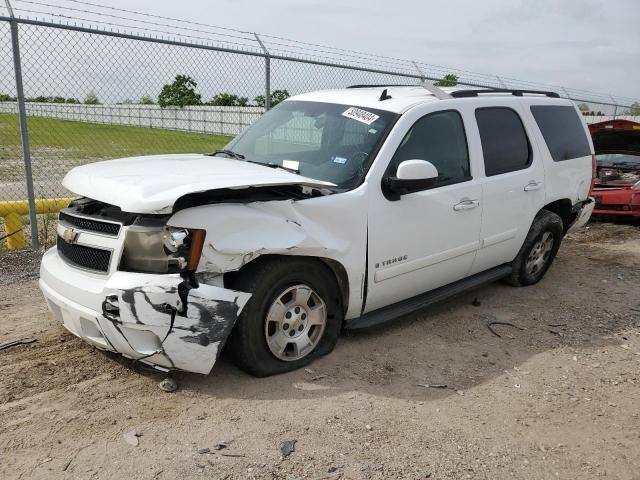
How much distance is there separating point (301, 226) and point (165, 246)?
0.83 m

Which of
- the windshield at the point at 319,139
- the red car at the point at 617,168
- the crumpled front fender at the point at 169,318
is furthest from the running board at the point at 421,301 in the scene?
the red car at the point at 617,168

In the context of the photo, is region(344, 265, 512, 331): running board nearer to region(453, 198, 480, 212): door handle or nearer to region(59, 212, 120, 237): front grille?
region(453, 198, 480, 212): door handle

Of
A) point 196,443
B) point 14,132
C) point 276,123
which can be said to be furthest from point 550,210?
point 14,132

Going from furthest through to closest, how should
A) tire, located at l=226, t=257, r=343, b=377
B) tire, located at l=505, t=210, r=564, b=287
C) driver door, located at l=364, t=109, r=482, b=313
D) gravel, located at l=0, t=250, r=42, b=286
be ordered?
1. tire, located at l=505, t=210, r=564, b=287
2. gravel, located at l=0, t=250, r=42, b=286
3. driver door, located at l=364, t=109, r=482, b=313
4. tire, located at l=226, t=257, r=343, b=377

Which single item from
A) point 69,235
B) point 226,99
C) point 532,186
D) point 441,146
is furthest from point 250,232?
point 226,99

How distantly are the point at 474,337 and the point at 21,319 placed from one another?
3548 mm

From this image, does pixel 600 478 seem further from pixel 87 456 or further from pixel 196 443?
pixel 87 456

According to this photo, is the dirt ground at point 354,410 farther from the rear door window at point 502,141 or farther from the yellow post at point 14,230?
the yellow post at point 14,230

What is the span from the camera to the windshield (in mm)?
3930

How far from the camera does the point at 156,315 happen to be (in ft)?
9.95

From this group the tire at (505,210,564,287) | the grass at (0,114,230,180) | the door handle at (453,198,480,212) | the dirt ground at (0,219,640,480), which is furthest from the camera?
the grass at (0,114,230,180)

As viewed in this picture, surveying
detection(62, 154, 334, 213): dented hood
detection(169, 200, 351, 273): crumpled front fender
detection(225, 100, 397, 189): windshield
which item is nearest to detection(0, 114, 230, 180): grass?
detection(225, 100, 397, 189): windshield

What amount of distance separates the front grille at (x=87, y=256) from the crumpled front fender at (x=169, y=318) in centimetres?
17

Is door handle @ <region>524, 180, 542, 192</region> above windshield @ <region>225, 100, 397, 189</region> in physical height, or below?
below
